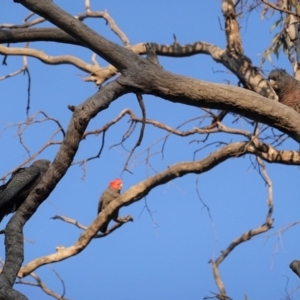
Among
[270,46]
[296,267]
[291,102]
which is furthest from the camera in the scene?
[270,46]

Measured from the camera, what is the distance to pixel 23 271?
6.70 m

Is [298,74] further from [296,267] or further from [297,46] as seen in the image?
[296,267]

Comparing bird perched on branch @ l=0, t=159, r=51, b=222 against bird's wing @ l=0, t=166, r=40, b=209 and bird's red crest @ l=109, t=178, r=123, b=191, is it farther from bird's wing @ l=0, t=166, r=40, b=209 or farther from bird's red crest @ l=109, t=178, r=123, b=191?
bird's red crest @ l=109, t=178, r=123, b=191

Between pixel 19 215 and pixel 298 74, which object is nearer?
pixel 19 215

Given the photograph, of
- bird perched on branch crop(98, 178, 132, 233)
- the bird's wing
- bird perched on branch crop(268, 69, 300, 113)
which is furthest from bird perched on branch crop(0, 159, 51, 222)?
bird perched on branch crop(98, 178, 132, 233)

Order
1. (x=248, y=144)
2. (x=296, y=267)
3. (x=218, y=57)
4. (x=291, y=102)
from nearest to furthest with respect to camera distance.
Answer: (x=296, y=267) < (x=291, y=102) < (x=248, y=144) < (x=218, y=57)

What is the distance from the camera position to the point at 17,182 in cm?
371

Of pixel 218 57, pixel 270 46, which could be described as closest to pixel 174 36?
pixel 218 57

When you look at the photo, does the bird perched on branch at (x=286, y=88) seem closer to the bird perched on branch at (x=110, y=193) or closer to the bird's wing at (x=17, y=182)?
the bird's wing at (x=17, y=182)

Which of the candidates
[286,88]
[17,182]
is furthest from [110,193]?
[17,182]

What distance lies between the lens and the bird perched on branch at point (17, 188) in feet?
12.0

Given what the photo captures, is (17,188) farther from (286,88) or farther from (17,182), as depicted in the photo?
→ (286,88)

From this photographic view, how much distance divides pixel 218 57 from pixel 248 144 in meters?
0.95

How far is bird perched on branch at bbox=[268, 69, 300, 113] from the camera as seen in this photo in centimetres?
470
